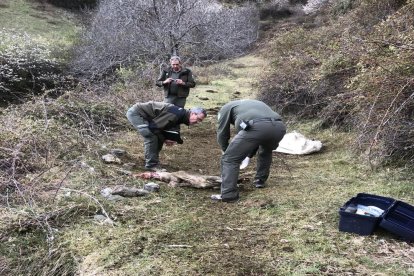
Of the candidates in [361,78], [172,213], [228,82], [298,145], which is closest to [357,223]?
[172,213]

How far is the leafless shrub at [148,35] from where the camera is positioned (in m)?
14.1

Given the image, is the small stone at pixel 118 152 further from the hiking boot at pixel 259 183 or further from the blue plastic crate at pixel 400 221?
the blue plastic crate at pixel 400 221

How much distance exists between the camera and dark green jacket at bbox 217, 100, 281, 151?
4797 mm

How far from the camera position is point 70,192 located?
4.45m

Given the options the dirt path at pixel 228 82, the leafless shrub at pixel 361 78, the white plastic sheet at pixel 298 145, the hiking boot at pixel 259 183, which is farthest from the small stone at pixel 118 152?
the dirt path at pixel 228 82

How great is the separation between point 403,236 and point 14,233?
3.10 metres

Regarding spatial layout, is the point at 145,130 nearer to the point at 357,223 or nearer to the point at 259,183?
the point at 259,183

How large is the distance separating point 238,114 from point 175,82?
257 centimetres

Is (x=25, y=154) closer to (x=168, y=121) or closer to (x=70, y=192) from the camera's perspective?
(x=70, y=192)

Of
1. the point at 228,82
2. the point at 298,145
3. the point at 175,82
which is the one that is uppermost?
the point at 175,82

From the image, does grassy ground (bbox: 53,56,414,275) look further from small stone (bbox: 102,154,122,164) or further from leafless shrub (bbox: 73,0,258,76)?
leafless shrub (bbox: 73,0,258,76)

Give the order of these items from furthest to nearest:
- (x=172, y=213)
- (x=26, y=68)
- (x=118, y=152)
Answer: (x=26, y=68)
(x=118, y=152)
(x=172, y=213)

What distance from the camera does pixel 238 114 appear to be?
4.87 meters

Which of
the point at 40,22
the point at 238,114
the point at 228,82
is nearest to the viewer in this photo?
the point at 238,114
